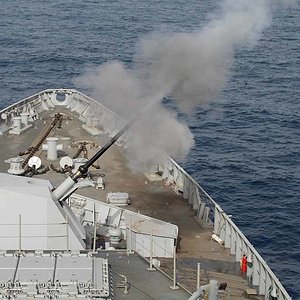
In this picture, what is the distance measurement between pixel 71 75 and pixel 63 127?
35.7 m

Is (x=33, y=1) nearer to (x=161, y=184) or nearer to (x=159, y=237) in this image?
(x=161, y=184)

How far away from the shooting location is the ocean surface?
44.6m

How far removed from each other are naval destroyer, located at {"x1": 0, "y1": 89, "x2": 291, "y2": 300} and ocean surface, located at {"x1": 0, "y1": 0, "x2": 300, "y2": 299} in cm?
756

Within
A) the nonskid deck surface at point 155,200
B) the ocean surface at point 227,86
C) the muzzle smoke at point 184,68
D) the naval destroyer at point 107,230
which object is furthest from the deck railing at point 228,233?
the ocean surface at point 227,86

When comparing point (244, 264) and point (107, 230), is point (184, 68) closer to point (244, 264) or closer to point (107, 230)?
point (107, 230)

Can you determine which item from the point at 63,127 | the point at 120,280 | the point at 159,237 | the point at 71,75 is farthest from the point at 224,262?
the point at 71,75

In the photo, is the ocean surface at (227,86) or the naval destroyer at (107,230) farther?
the ocean surface at (227,86)

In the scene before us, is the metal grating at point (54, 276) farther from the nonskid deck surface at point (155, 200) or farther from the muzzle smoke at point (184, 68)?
the muzzle smoke at point (184, 68)

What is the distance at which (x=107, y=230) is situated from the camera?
29.6 m

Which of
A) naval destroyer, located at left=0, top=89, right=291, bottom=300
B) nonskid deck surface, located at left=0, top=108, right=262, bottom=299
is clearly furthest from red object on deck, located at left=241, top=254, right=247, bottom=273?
nonskid deck surface, located at left=0, top=108, right=262, bottom=299

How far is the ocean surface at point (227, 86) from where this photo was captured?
Answer: 44625mm

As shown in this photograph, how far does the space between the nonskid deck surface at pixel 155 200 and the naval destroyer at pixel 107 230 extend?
0.04 meters

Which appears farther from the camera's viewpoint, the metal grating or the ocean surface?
the ocean surface

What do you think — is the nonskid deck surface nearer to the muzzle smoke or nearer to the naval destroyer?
the naval destroyer
